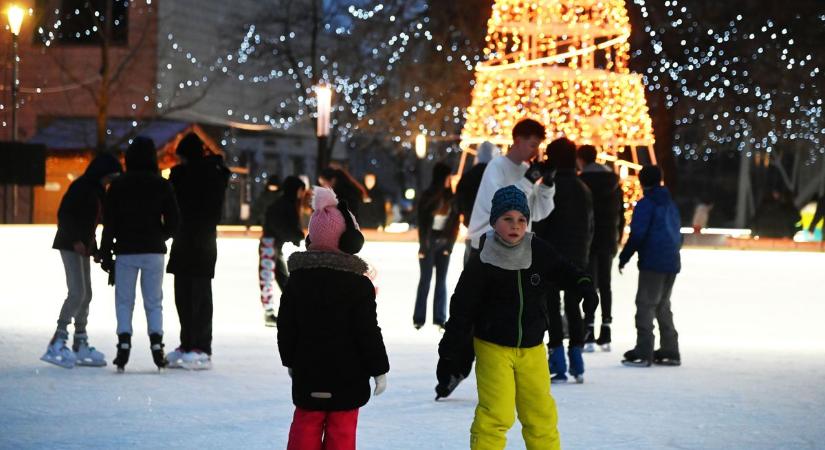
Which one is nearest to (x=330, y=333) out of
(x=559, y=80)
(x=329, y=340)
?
(x=329, y=340)

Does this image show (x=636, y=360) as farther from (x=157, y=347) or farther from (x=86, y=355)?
(x=86, y=355)

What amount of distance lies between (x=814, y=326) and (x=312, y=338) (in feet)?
31.1

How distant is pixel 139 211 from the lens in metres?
9.82

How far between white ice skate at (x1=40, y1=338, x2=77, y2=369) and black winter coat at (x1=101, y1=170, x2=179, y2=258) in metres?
0.74

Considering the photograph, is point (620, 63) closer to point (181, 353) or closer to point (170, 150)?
point (181, 353)

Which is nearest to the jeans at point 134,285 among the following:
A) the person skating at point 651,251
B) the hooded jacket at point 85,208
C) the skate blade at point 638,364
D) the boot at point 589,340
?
the hooded jacket at point 85,208

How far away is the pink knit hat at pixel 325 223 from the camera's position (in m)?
5.56

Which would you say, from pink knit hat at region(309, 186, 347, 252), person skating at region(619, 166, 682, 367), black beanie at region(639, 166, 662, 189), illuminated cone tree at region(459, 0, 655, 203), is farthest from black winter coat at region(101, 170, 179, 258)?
illuminated cone tree at region(459, 0, 655, 203)

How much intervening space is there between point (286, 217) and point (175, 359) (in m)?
3.61

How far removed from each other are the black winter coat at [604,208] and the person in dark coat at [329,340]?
6.56 meters

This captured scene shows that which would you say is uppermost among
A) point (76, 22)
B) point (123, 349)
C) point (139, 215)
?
point (76, 22)

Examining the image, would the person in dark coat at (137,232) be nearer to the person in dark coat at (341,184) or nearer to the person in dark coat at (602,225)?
the person in dark coat at (341,184)

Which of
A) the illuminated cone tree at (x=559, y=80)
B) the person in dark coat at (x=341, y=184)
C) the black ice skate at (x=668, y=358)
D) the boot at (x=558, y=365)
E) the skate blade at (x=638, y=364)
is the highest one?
the illuminated cone tree at (x=559, y=80)

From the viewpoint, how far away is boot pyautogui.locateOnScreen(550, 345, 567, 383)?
31.9 ft
